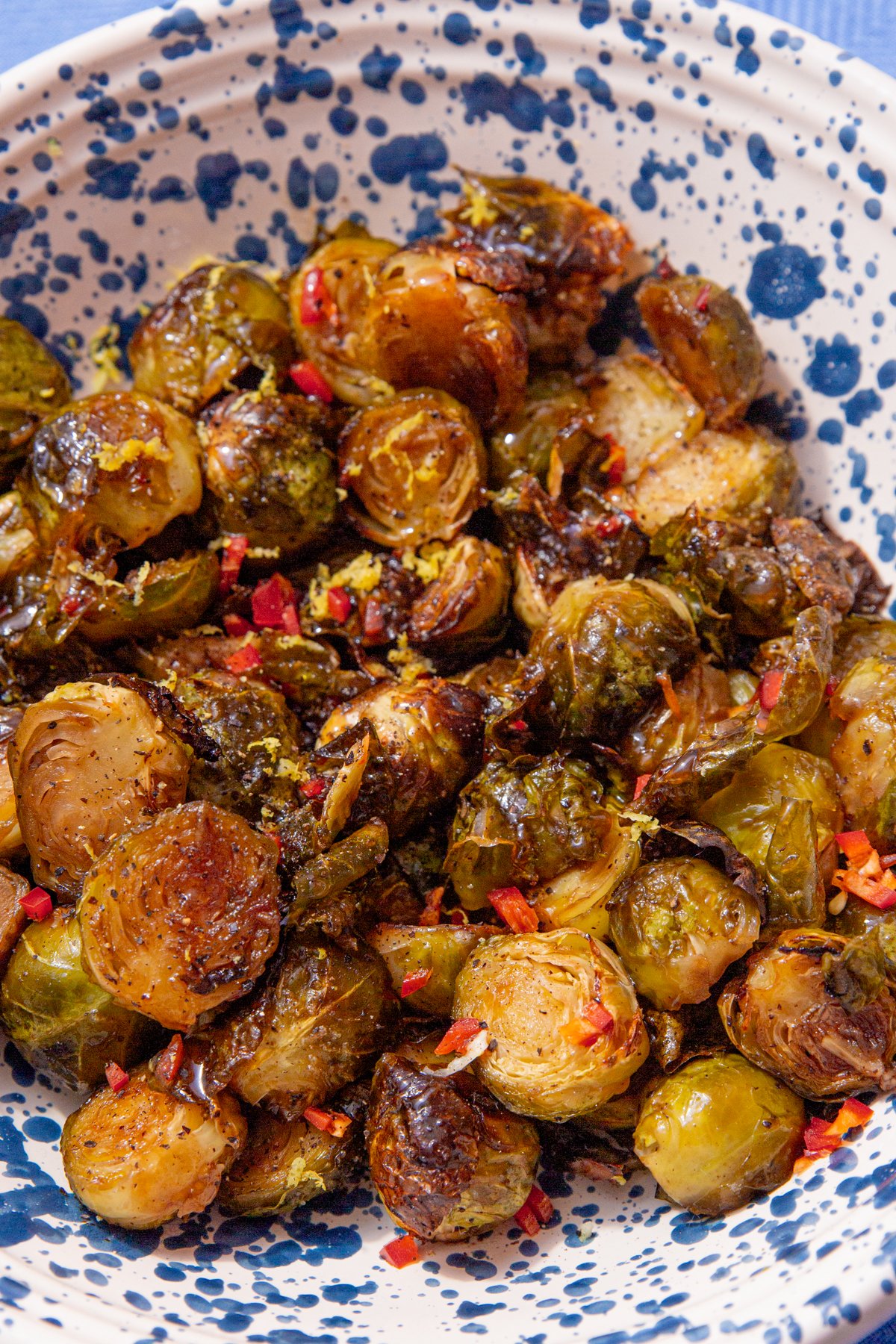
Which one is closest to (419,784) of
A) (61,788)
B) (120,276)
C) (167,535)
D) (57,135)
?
(61,788)

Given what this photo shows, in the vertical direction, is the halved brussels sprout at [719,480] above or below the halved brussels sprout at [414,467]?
below

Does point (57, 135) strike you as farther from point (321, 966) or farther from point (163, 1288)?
point (163, 1288)

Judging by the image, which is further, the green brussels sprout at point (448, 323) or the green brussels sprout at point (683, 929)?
the green brussels sprout at point (448, 323)

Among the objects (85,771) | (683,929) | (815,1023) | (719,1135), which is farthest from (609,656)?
(85,771)

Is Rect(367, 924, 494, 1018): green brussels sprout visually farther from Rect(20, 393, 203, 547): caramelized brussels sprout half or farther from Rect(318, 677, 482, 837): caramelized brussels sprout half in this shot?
Rect(20, 393, 203, 547): caramelized brussels sprout half

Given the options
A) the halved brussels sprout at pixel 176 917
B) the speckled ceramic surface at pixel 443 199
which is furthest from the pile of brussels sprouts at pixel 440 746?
the speckled ceramic surface at pixel 443 199

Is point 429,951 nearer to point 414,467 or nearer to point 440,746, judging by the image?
point 440,746

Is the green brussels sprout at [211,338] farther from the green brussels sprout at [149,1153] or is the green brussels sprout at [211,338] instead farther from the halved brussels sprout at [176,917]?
the green brussels sprout at [149,1153]
